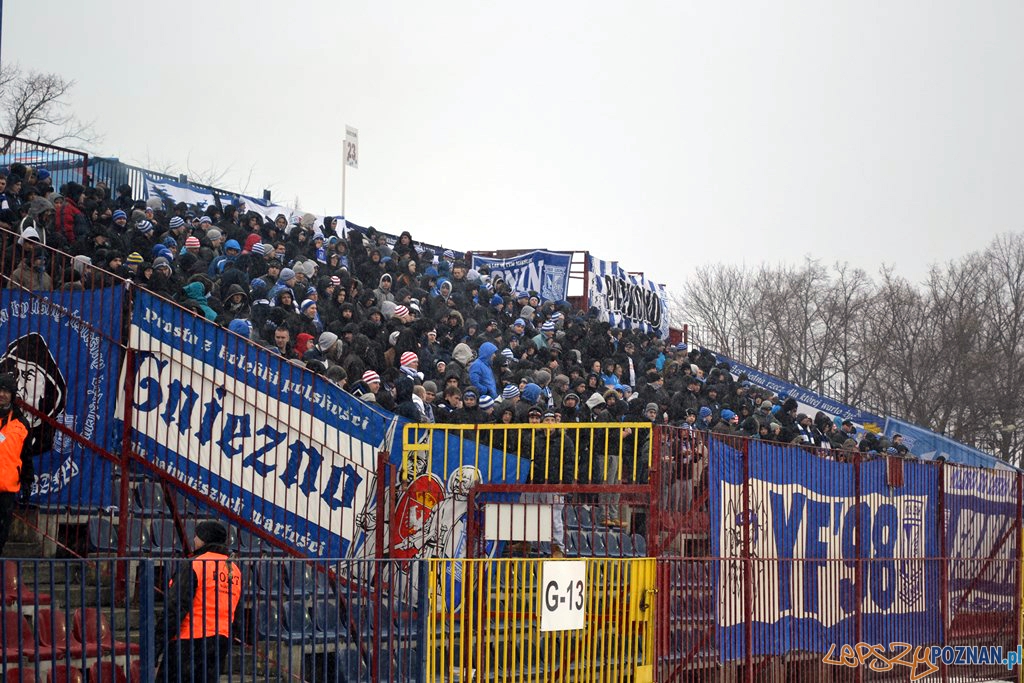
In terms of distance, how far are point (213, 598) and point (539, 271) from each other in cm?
2603

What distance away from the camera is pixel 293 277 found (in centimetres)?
1920

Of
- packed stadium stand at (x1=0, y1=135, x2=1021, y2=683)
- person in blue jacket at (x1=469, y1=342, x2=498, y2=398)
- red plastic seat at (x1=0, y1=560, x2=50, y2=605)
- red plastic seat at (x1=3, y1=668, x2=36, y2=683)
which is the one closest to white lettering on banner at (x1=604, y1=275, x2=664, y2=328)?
person in blue jacket at (x1=469, y1=342, x2=498, y2=398)

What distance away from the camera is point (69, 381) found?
10.3 meters

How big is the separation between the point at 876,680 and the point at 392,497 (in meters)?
5.96

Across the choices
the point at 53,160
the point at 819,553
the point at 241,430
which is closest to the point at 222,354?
the point at 241,430

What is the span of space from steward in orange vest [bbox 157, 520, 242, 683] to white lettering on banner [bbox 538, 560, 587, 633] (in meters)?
2.65

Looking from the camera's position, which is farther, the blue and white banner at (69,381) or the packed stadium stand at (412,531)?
the blue and white banner at (69,381)

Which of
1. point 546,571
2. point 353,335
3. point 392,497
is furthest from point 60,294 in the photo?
point 353,335

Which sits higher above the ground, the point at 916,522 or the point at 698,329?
the point at 698,329

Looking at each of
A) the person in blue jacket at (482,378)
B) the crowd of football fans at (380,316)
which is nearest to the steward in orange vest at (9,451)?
the crowd of football fans at (380,316)

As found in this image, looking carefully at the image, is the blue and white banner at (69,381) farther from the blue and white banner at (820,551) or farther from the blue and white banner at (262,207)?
the blue and white banner at (262,207)

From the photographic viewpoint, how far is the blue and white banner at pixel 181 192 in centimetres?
2577

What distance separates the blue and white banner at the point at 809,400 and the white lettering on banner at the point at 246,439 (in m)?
24.2

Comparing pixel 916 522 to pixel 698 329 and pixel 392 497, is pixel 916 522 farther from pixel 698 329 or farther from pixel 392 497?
pixel 698 329
